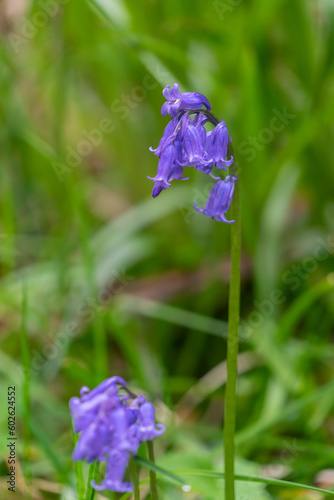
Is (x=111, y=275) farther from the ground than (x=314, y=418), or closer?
farther from the ground

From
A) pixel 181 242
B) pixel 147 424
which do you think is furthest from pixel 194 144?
pixel 181 242

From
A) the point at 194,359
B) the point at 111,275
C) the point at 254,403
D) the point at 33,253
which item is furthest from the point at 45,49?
the point at 254,403

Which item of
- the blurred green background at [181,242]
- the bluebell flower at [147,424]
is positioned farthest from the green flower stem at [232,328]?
the blurred green background at [181,242]

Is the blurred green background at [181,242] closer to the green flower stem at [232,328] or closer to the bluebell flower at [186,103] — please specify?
the green flower stem at [232,328]

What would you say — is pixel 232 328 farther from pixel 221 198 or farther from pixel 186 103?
pixel 186 103

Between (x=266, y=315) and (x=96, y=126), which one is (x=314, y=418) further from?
(x=96, y=126)
